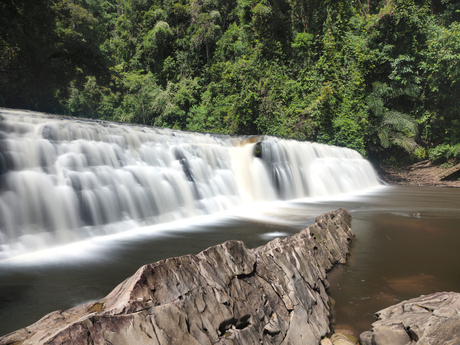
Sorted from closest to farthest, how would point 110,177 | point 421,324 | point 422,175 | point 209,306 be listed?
point 209,306, point 421,324, point 110,177, point 422,175

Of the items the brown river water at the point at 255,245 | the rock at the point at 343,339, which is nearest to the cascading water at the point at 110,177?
the brown river water at the point at 255,245

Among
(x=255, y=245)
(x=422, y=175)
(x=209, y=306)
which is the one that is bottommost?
(x=422, y=175)

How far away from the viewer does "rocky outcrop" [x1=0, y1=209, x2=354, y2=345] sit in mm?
1371

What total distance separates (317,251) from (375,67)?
1856cm

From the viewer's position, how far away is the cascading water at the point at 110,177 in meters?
4.86

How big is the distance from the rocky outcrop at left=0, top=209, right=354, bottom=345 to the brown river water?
47cm

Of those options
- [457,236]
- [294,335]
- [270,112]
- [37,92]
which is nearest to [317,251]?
[294,335]

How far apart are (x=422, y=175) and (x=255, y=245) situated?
1655 centimetres

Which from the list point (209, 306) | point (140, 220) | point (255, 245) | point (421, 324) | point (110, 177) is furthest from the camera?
point (110, 177)

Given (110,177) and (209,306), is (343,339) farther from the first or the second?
(110,177)

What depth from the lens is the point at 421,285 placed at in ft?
10.1

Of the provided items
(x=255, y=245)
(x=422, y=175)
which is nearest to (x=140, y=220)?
(x=255, y=245)

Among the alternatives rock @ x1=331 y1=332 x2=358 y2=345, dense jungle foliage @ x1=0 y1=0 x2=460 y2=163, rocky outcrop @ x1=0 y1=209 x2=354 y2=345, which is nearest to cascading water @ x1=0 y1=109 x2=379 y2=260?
rocky outcrop @ x1=0 y1=209 x2=354 y2=345

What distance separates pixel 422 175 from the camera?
17.3 meters
